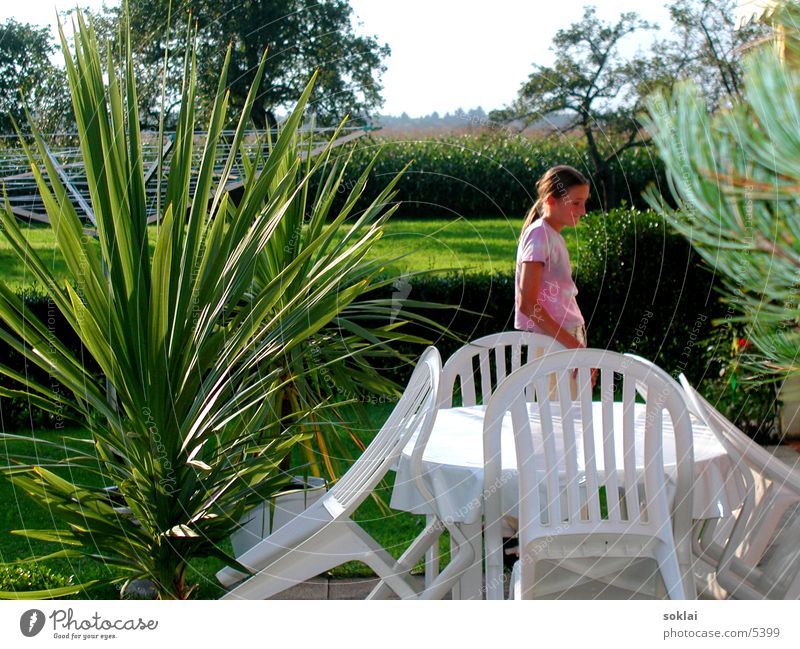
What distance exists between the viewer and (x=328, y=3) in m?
3.59

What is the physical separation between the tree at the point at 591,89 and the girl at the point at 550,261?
1024 mm

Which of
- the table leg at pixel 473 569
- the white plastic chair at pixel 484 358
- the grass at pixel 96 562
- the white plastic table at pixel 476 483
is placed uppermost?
the white plastic chair at pixel 484 358

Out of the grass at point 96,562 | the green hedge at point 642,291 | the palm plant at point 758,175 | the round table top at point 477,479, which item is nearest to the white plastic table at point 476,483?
the round table top at point 477,479

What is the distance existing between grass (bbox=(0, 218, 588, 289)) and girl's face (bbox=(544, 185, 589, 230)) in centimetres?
221

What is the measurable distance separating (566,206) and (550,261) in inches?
7.6

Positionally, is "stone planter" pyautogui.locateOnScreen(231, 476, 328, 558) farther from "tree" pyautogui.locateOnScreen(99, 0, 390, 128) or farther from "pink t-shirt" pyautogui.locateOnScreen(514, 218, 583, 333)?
"tree" pyautogui.locateOnScreen(99, 0, 390, 128)

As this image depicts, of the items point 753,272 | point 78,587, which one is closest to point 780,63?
point 753,272

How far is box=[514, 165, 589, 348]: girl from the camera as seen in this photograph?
2.94 m

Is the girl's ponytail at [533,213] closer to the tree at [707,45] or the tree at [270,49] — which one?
the tree at [707,45]

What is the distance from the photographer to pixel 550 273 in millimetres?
3016

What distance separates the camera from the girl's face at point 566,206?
2926 millimetres

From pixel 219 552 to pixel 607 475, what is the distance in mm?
887
